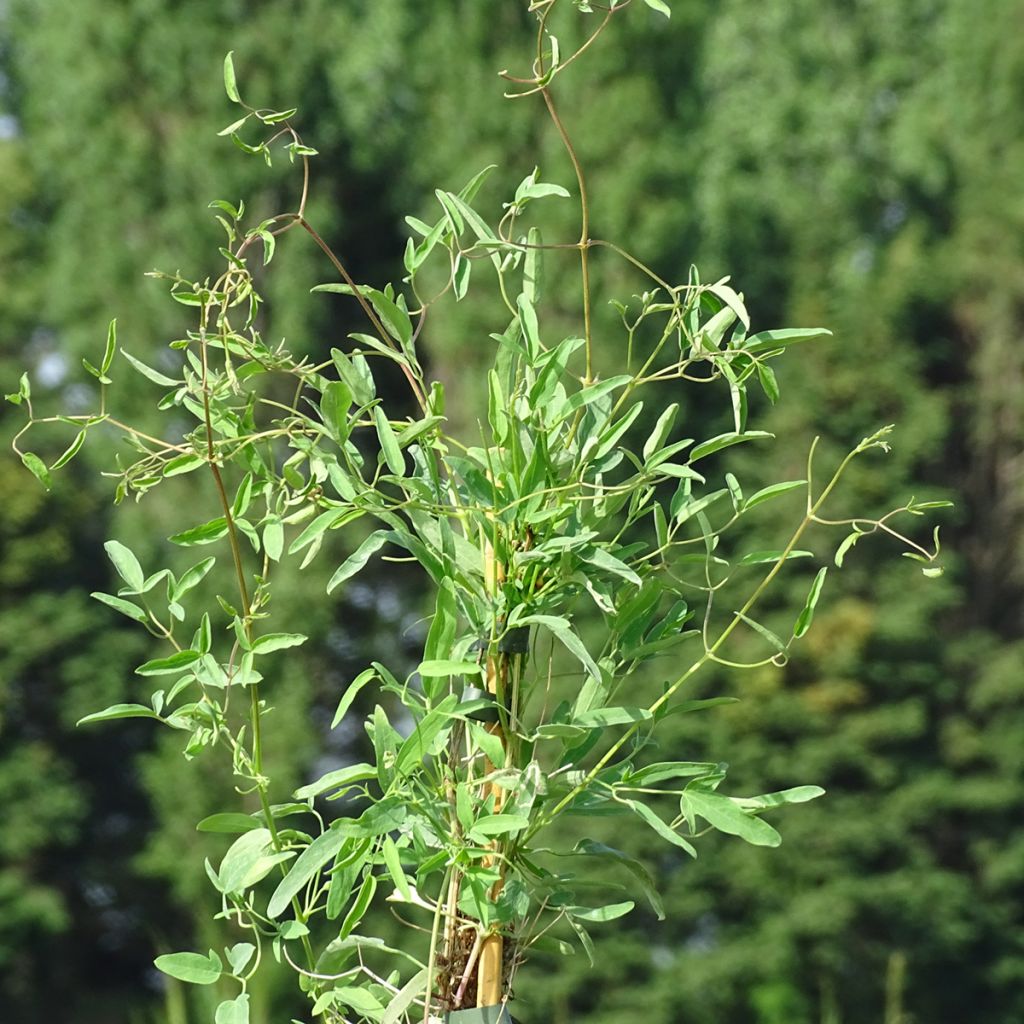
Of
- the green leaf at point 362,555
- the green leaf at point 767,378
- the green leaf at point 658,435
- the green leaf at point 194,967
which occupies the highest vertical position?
the green leaf at point 767,378

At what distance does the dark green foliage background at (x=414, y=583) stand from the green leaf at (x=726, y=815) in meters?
7.76

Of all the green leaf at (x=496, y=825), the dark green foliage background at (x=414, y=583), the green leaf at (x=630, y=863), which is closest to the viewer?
the green leaf at (x=496, y=825)

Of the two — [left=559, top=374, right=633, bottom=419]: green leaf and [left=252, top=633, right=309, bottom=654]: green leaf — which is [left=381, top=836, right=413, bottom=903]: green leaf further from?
[left=559, top=374, right=633, bottom=419]: green leaf

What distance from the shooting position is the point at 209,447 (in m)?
1.03

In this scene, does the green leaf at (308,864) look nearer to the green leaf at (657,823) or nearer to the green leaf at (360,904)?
the green leaf at (360,904)

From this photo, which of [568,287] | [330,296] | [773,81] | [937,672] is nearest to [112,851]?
[330,296]

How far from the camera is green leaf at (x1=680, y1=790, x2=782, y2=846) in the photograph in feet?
3.29

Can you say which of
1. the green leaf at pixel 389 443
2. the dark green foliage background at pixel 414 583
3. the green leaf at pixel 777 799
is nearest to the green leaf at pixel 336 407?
the green leaf at pixel 389 443

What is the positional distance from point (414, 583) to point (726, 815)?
9839 mm

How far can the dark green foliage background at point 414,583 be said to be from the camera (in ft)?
30.7

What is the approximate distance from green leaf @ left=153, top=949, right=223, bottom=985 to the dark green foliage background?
7644mm

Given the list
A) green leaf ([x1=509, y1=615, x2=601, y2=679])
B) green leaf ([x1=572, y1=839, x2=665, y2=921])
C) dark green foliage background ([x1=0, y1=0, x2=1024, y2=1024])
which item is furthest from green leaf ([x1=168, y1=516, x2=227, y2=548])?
dark green foliage background ([x1=0, y1=0, x2=1024, y2=1024])

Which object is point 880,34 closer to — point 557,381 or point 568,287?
point 568,287

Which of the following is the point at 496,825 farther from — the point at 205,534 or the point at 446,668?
the point at 205,534
